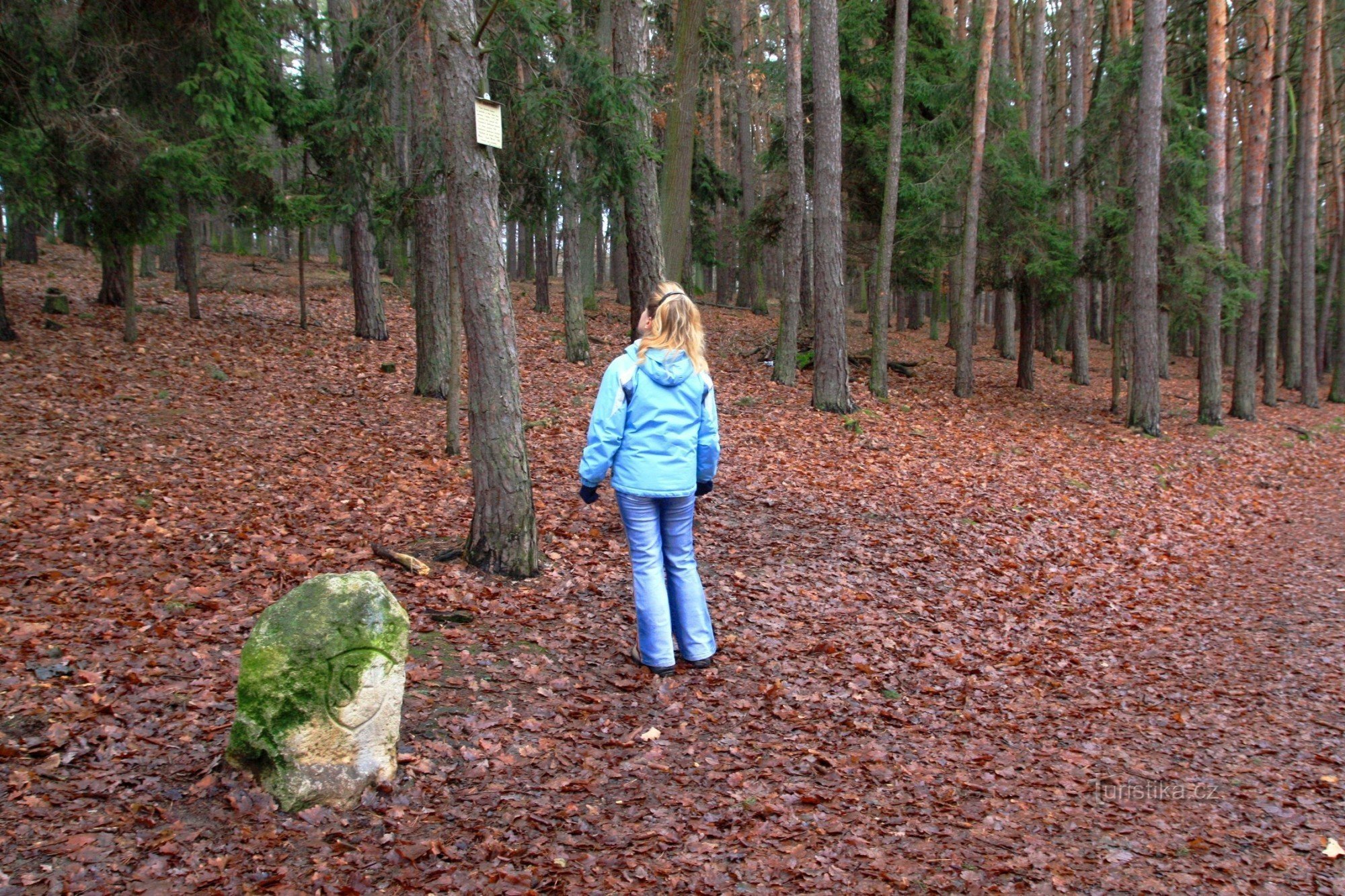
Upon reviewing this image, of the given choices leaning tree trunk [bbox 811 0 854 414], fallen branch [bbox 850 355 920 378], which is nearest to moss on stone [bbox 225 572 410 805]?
leaning tree trunk [bbox 811 0 854 414]

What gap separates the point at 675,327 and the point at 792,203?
1123cm

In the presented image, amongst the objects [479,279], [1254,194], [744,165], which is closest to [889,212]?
[1254,194]

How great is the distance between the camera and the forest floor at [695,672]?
3480 millimetres

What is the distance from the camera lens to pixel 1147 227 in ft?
49.7

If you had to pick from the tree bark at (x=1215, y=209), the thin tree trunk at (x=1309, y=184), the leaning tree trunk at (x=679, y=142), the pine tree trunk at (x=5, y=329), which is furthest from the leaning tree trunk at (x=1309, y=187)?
the pine tree trunk at (x=5, y=329)

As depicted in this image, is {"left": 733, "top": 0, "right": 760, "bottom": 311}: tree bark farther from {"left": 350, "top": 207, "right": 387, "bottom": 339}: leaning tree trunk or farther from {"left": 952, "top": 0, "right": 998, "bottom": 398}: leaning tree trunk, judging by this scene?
{"left": 350, "top": 207, "right": 387, "bottom": 339}: leaning tree trunk

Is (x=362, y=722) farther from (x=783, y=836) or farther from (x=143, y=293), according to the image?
(x=143, y=293)

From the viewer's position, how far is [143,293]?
59.8 ft

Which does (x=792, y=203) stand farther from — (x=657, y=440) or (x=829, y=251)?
(x=657, y=440)

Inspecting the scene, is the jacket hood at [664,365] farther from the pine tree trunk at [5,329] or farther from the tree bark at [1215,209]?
the tree bark at [1215,209]

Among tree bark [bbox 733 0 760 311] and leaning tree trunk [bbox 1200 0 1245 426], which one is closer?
leaning tree trunk [bbox 1200 0 1245 426]

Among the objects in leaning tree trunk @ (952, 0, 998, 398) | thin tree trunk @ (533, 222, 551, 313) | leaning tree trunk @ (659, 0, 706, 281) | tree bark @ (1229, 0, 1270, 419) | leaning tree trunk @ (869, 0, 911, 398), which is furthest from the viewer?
thin tree trunk @ (533, 222, 551, 313)

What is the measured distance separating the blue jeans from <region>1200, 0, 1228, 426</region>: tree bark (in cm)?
1576

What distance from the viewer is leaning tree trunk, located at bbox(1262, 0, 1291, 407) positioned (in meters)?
20.2
